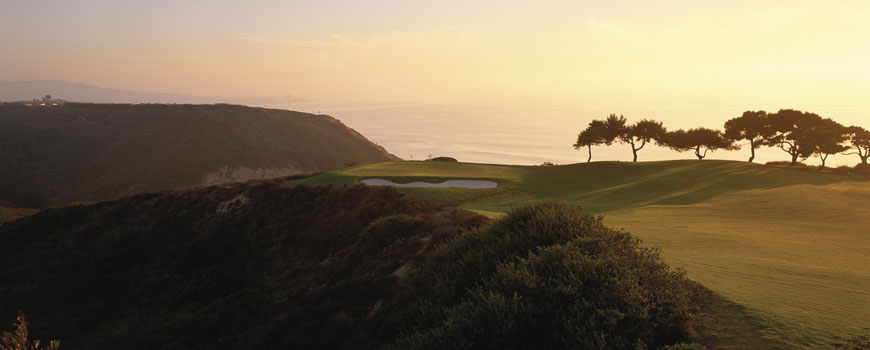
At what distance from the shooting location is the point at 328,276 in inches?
603

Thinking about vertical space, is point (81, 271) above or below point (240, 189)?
below

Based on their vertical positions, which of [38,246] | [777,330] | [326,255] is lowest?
[38,246]

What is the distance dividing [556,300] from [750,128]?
2214 inches

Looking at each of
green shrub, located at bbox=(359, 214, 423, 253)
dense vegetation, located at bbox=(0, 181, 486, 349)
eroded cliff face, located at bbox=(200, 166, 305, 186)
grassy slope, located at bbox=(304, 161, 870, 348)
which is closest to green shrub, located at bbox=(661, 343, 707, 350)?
grassy slope, located at bbox=(304, 161, 870, 348)

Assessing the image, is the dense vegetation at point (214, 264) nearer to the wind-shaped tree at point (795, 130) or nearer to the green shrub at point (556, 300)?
the green shrub at point (556, 300)

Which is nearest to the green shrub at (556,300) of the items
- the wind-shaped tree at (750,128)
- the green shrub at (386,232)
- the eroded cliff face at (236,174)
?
the green shrub at (386,232)

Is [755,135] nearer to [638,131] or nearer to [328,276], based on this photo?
[638,131]

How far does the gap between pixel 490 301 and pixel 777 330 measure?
4.90 metres

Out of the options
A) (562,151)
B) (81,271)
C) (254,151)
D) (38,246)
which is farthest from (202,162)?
(562,151)

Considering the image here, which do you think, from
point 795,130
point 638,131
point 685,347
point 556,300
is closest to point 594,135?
point 638,131

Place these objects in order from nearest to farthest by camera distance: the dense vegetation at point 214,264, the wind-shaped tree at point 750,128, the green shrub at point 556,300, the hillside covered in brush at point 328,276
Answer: the green shrub at point 556,300, the hillside covered in brush at point 328,276, the dense vegetation at point 214,264, the wind-shaped tree at point 750,128

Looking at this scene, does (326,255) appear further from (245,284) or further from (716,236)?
(716,236)

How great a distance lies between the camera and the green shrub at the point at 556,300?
6930 mm

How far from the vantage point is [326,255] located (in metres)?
18.2
